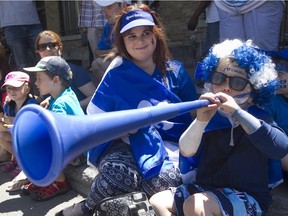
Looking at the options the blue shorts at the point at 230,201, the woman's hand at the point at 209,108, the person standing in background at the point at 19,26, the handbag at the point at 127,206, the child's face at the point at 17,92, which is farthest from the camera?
the person standing in background at the point at 19,26

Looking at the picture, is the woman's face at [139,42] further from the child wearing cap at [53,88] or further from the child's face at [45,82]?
the child's face at [45,82]

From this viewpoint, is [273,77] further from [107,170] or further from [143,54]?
[107,170]

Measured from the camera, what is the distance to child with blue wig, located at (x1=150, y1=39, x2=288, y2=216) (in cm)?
181

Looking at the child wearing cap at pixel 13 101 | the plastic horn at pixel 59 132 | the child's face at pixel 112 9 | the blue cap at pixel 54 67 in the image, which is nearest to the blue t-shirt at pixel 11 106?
the child wearing cap at pixel 13 101

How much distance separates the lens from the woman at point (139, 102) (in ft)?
7.28

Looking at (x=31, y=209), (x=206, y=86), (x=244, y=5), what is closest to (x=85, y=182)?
(x=31, y=209)

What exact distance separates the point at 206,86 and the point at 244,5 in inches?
45.6

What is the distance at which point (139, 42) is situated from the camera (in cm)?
242

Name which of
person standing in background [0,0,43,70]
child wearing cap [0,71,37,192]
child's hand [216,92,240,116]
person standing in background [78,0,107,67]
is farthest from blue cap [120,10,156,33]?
person standing in background [0,0,43,70]

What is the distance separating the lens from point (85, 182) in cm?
296

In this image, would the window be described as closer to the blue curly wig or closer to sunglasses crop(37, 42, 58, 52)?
sunglasses crop(37, 42, 58, 52)

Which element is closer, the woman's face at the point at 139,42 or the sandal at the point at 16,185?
the woman's face at the point at 139,42

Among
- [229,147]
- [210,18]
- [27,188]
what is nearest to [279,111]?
[229,147]

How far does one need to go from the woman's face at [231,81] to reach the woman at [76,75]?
1696 mm
